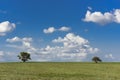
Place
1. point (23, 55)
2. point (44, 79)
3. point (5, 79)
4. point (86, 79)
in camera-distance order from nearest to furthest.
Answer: point (5, 79), point (44, 79), point (86, 79), point (23, 55)

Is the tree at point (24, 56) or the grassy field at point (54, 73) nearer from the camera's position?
the grassy field at point (54, 73)

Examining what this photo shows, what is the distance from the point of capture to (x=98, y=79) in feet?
154

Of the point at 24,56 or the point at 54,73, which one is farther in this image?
the point at 24,56

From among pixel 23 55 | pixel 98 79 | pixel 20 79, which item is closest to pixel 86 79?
pixel 98 79

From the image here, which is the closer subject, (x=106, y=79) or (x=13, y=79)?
(x=13, y=79)

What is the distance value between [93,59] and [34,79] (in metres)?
108

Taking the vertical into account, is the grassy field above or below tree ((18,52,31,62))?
below

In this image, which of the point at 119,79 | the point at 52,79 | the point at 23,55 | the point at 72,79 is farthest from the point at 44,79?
the point at 23,55

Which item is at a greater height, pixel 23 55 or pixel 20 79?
pixel 23 55

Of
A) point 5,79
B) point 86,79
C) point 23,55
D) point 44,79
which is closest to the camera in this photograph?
point 5,79

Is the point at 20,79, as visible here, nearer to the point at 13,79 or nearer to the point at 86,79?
the point at 13,79

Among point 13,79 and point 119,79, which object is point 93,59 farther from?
point 13,79

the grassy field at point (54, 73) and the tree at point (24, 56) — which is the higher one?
the tree at point (24, 56)

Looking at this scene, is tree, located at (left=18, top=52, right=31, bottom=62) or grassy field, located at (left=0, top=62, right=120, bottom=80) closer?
grassy field, located at (left=0, top=62, right=120, bottom=80)
